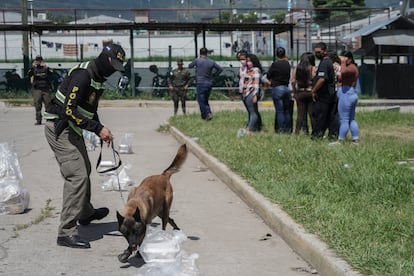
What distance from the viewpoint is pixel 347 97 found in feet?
40.1

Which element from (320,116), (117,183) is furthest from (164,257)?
(320,116)

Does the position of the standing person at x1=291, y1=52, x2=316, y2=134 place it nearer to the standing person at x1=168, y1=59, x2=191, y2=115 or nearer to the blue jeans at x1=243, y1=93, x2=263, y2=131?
the blue jeans at x1=243, y1=93, x2=263, y2=131

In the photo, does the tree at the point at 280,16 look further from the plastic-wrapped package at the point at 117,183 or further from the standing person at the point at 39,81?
the plastic-wrapped package at the point at 117,183

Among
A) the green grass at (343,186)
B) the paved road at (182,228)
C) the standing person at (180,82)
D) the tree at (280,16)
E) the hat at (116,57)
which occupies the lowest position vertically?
the paved road at (182,228)

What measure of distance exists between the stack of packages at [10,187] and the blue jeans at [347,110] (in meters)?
5.94

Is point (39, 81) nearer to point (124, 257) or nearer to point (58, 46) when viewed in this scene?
point (124, 257)

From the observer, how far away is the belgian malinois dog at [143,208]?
5.68 meters

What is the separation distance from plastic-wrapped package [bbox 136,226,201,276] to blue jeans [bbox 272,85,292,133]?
29.1ft

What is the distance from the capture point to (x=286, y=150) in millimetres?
11047

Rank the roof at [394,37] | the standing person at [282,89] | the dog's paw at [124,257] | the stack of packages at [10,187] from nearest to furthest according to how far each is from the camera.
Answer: the dog's paw at [124,257] < the stack of packages at [10,187] < the standing person at [282,89] < the roof at [394,37]

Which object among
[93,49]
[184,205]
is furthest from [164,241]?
[93,49]

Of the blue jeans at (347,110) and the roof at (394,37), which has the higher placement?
the roof at (394,37)

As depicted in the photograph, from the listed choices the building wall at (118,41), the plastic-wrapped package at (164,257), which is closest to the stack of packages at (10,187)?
the plastic-wrapped package at (164,257)

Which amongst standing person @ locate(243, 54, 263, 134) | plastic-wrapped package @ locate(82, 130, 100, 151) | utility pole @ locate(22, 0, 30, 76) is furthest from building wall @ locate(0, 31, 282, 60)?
plastic-wrapped package @ locate(82, 130, 100, 151)
